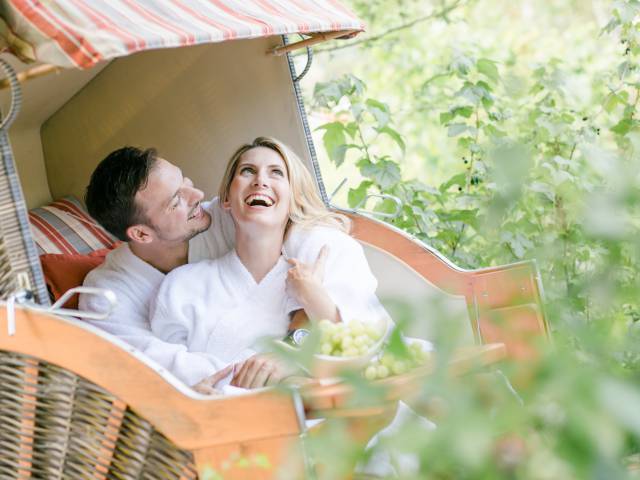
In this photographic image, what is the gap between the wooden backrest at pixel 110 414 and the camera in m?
1.78

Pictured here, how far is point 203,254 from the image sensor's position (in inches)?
114

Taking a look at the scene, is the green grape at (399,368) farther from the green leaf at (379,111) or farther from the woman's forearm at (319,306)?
the green leaf at (379,111)

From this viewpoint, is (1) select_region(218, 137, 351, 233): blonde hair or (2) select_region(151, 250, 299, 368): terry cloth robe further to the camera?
(1) select_region(218, 137, 351, 233): blonde hair

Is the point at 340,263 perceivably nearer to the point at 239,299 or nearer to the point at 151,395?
the point at 239,299

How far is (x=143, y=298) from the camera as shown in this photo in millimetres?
2773

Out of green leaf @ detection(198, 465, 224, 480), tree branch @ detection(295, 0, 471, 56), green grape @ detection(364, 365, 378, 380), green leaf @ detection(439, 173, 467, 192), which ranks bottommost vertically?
green leaf @ detection(198, 465, 224, 480)

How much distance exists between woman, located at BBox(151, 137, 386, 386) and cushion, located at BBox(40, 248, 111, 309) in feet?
1.04

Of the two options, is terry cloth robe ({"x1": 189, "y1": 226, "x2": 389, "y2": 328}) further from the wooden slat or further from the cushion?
the wooden slat

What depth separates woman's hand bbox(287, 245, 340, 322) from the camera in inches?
100

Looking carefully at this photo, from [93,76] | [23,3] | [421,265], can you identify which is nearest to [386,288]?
[421,265]

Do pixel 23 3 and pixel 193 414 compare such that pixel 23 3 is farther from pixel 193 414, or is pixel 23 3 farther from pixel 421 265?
pixel 421 265

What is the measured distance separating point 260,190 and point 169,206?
11.4 inches

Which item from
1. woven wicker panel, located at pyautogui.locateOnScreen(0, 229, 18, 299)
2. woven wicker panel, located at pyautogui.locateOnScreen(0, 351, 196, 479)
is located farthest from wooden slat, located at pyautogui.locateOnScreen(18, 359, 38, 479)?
woven wicker panel, located at pyautogui.locateOnScreen(0, 229, 18, 299)

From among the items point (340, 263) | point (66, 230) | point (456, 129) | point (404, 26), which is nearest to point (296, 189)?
point (340, 263)
